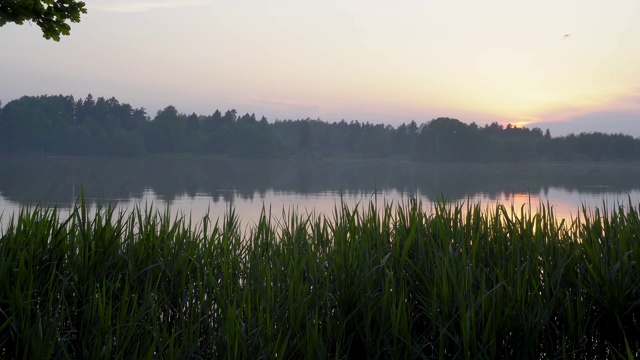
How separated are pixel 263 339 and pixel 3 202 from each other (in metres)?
35.0

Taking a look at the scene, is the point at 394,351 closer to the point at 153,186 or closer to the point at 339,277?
the point at 339,277

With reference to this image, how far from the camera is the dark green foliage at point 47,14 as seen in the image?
6910 mm

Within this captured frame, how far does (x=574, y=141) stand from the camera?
118m

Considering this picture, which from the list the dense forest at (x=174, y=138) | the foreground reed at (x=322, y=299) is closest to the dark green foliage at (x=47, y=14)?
the foreground reed at (x=322, y=299)

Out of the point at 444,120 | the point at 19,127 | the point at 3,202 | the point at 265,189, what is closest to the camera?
the point at 3,202

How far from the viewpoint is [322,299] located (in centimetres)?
568

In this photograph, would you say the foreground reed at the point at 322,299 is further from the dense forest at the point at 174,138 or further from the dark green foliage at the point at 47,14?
the dense forest at the point at 174,138

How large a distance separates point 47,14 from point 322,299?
4395 mm

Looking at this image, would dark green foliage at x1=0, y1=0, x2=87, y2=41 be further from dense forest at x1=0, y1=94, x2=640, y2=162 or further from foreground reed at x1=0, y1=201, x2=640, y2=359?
dense forest at x1=0, y1=94, x2=640, y2=162

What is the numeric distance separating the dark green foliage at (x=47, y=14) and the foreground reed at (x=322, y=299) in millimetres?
2046

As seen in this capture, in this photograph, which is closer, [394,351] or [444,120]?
[394,351]

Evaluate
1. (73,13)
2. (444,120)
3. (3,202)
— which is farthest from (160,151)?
(73,13)

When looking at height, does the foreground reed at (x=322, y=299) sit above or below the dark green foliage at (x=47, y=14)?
below

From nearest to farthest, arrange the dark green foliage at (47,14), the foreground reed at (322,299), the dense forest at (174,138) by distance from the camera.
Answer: the foreground reed at (322,299) → the dark green foliage at (47,14) → the dense forest at (174,138)
